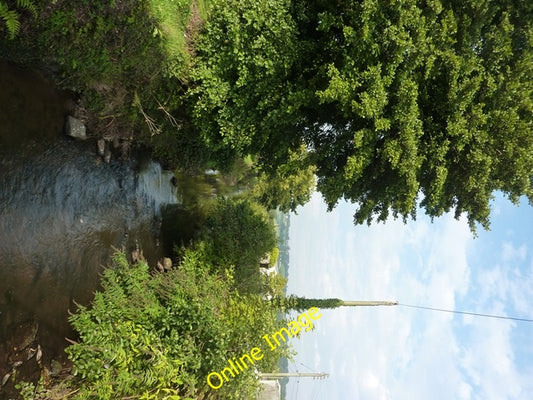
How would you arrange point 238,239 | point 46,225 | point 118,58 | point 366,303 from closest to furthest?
1. point 118,58
2. point 46,225
3. point 238,239
4. point 366,303

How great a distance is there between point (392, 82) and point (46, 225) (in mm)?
10311

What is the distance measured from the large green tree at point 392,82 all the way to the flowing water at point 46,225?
3937 mm

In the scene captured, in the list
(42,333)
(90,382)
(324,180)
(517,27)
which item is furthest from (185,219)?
(517,27)

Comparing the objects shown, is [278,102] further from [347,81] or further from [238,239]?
[238,239]

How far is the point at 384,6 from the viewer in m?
10.7

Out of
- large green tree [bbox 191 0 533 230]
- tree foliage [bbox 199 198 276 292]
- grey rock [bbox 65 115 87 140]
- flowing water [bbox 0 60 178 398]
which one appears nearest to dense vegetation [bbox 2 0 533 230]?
large green tree [bbox 191 0 533 230]

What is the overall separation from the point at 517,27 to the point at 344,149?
6.02 m

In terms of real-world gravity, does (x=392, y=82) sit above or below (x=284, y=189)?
above

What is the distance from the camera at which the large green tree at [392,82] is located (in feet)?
36.2

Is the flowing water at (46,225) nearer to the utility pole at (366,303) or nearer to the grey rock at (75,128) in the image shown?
the grey rock at (75,128)

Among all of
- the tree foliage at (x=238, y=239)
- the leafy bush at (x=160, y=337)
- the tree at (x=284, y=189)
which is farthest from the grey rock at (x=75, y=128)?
the tree at (x=284, y=189)

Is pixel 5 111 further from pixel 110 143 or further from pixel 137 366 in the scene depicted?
pixel 137 366

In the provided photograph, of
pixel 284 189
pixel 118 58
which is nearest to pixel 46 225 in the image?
pixel 118 58

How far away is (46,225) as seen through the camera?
1102 cm
